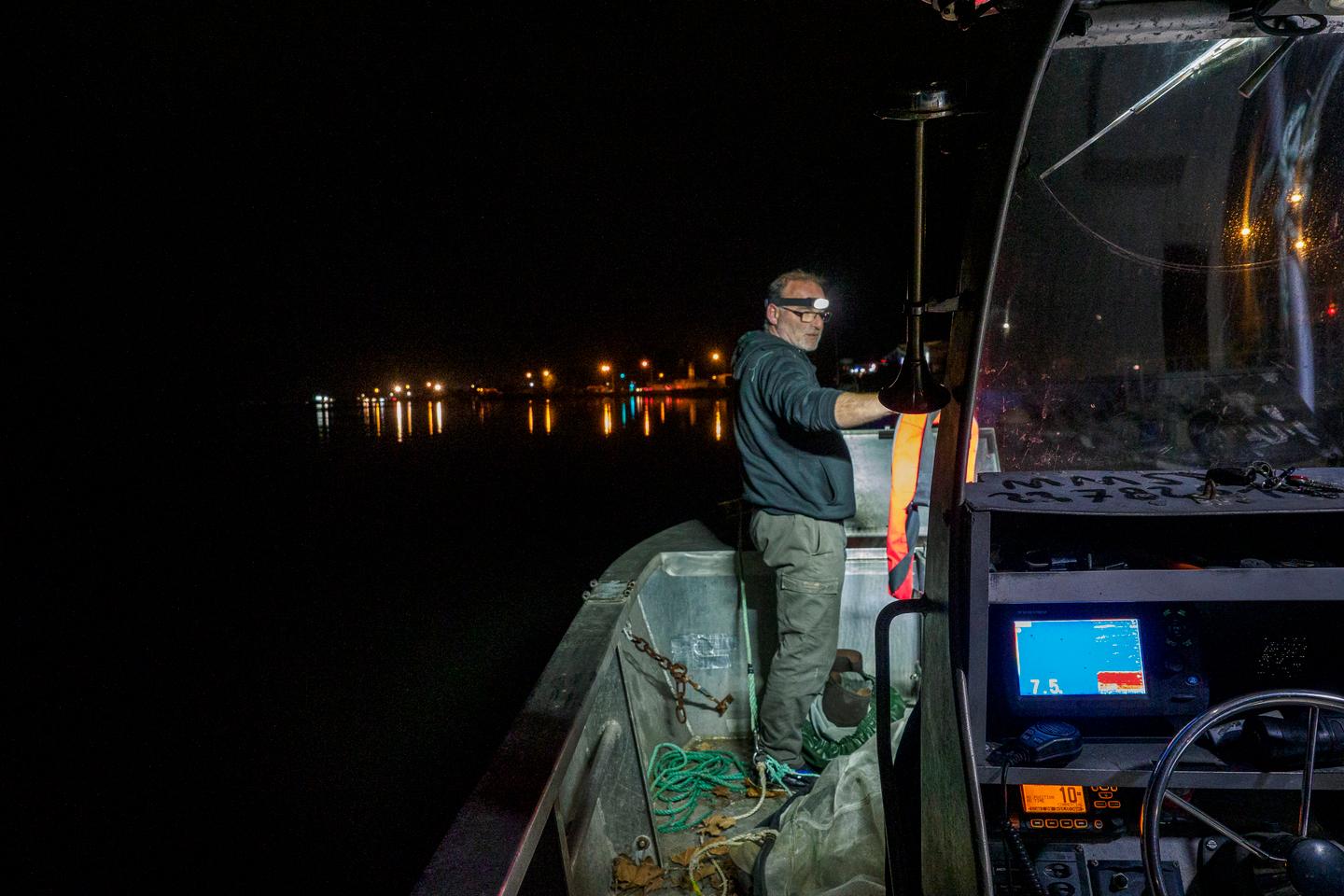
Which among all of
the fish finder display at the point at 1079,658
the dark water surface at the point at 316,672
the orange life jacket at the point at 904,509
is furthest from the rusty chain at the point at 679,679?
the fish finder display at the point at 1079,658

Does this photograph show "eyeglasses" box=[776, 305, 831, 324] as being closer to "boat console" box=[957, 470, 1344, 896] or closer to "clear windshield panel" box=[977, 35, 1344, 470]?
"clear windshield panel" box=[977, 35, 1344, 470]

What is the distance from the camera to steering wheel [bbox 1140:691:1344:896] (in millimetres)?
1285

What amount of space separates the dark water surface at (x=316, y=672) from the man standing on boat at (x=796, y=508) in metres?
1.86

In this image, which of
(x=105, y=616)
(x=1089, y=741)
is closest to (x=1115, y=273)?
(x=1089, y=741)

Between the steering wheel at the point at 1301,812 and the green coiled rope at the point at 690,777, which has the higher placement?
the steering wheel at the point at 1301,812

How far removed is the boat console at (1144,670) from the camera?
1.56m

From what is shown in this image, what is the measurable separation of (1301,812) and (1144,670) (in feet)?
1.28

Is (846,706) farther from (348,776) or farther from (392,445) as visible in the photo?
(392,445)

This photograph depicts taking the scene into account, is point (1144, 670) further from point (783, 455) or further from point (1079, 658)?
point (783, 455)

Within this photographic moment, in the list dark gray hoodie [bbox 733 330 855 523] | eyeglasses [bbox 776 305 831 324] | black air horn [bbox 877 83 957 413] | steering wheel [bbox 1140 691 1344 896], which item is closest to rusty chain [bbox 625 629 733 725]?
dark gray hoodie [bbox 733 330 855 523]

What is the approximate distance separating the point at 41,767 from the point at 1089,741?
13.0 meters

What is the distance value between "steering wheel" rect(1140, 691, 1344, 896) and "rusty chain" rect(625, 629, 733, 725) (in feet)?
7.56

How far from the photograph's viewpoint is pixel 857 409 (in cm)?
248

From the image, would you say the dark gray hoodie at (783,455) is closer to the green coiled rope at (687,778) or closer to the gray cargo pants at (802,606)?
the gray cargo pants at (802,606)
